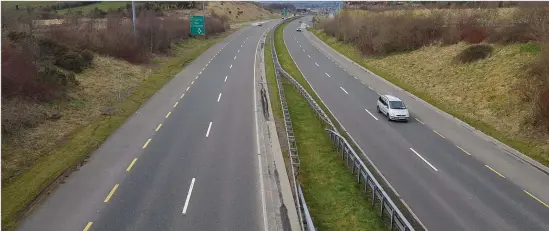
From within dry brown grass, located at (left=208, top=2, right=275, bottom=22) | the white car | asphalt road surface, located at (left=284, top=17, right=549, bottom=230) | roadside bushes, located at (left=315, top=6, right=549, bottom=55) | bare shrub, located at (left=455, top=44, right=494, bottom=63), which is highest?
dry brown grass, located at (left=208, top=2, right=275, bottom=22)

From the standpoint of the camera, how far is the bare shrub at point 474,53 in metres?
39.4

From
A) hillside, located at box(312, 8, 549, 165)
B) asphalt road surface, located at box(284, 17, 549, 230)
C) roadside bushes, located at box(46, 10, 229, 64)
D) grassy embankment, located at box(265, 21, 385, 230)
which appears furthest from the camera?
roadside bushes, located at box(46, 10, 229, 64)

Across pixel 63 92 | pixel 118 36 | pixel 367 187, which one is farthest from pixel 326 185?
pixel 118 36

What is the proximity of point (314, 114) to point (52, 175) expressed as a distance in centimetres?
1667

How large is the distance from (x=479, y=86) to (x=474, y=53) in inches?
270

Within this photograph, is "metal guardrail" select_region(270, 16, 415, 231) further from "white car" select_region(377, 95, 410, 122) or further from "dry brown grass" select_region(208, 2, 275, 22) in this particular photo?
"dry brown grass" select_region(208, 2, 275, 22)

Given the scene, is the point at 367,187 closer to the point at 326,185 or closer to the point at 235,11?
the point at 326,185

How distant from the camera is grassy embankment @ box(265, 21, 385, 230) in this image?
15.4 m

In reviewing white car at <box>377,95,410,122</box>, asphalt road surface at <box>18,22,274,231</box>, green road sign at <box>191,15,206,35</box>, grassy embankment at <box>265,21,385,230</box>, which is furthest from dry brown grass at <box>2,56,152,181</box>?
green road sign at <box>191,15,206,35</box>

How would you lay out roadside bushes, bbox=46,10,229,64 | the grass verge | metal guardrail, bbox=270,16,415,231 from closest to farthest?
metal guardrail, bbox=270,16,415,231 < the grass verge < roadside bushes, bbox=46,10,229,64

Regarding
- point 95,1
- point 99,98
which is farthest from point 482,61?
point 95,1

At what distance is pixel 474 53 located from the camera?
132 ft

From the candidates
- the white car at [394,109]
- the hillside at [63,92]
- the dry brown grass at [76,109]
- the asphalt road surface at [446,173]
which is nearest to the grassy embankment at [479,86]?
the asphalt road surface at [446,173]

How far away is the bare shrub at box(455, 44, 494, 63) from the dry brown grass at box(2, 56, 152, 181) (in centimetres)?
2892
